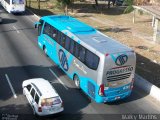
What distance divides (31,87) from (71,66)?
428 cm

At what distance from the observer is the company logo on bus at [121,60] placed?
17.3 metres

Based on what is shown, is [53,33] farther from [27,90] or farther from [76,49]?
[27,90]

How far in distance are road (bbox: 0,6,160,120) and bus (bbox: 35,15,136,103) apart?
A: 2.09 ft

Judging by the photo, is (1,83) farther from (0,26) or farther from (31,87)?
(0,26)

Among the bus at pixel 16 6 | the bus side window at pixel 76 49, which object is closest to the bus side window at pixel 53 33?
the bus side window at pixel 76 49

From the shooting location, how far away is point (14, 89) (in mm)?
20125

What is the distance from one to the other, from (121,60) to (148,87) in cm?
439

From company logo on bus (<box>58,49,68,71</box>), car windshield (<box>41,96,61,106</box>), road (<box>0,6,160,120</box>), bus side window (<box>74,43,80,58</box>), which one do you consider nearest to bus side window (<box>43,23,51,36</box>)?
road (<box>0,6,160,120</box>)

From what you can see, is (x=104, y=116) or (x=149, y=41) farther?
(x=149, y=41)

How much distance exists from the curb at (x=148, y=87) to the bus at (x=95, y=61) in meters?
2.04

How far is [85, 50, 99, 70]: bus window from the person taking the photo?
17.8 meters

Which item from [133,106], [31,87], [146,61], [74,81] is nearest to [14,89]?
[31,87]

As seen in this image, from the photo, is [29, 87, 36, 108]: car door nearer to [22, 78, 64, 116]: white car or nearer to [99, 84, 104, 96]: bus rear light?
[22, 78, 64, 116]: white car

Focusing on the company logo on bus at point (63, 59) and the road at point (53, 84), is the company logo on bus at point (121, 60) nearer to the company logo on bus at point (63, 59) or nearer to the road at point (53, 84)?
the road at point (53, 84)
